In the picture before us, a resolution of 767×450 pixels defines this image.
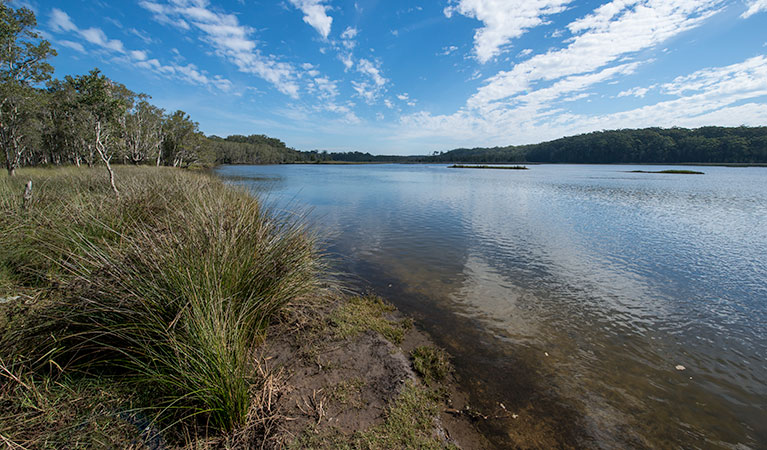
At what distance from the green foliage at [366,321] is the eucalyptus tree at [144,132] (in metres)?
47.9

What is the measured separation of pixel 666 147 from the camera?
10644 cm

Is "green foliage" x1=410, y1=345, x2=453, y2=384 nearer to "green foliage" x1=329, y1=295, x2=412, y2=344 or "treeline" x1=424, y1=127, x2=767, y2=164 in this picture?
"green foliage" x1=329, y1=295, x2=412, y2=344

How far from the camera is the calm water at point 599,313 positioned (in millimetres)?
3787

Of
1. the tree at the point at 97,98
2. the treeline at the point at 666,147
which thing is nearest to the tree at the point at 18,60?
the tree at the point at 97,98

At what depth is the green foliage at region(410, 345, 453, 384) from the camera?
4.00m

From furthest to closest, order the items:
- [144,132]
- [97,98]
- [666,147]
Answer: [666,147] → [144,132] → [97,98]

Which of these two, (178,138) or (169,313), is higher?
(178,138)

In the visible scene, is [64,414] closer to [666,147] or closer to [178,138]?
[178,138]

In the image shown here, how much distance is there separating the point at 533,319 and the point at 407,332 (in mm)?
2824

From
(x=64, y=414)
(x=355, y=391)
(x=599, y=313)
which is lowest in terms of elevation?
(x=599, y=313)

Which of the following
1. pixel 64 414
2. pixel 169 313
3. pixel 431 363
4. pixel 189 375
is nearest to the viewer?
pixel 64 414

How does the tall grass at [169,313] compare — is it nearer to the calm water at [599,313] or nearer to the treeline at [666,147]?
the calm water at [599,313]

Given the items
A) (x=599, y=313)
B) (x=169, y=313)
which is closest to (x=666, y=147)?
(x=599, y=313)

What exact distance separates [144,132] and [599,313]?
A: 63.0 metres
